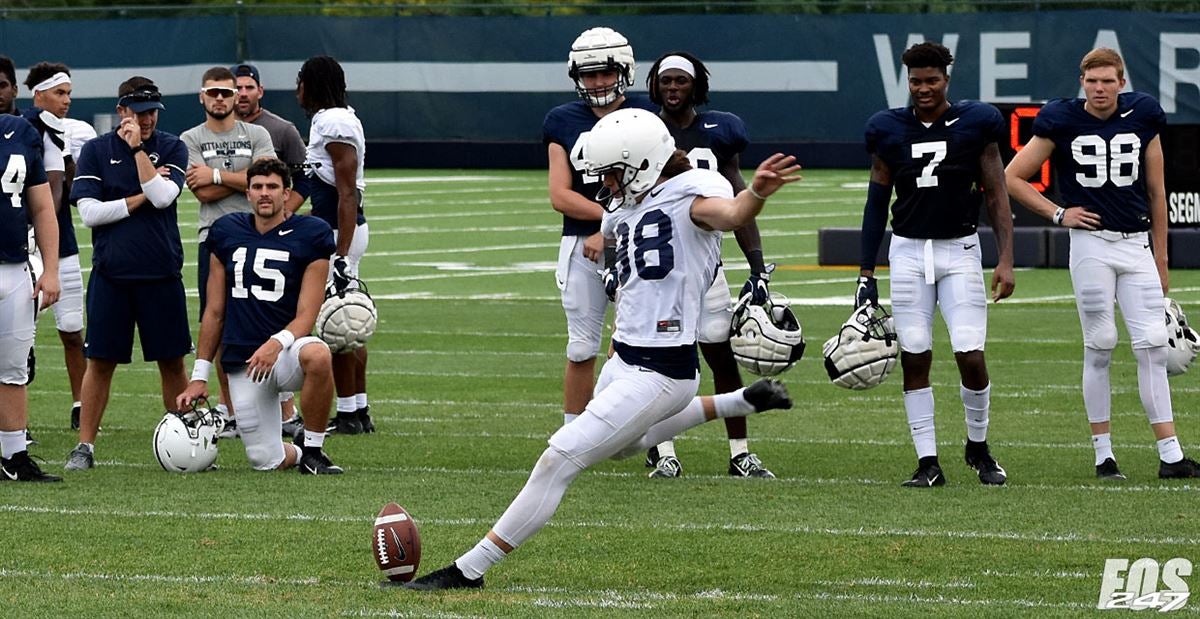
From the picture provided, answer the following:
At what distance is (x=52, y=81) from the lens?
10477mm

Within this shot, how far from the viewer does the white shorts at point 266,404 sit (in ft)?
29.1

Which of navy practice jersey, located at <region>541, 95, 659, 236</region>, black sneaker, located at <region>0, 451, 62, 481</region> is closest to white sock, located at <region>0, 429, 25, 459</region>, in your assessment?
black sneaker, located at <region>0, 451, 62, 481</region>

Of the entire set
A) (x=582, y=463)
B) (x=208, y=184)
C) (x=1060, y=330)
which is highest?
(x=208, y=184)

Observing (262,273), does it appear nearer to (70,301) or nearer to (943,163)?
(70,301)

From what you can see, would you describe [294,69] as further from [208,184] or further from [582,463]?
[582,463]

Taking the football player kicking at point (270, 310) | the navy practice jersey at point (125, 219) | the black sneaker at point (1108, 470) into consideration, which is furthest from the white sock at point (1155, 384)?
the navy practice jersey at point (125, 219)

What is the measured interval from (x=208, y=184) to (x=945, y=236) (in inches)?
146

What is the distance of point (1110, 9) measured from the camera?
101 feet

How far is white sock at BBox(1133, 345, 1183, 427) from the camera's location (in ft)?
28.4

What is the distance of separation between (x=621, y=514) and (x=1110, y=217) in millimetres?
2506

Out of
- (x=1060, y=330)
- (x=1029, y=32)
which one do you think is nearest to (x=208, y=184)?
(x=1060, y=330)

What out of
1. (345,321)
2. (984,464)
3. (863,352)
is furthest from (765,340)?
(345,321)

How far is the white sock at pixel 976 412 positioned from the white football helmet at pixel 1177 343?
879 millimetres

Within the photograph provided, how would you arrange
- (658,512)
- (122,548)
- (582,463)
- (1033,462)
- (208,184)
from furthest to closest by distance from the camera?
(208,184) → (1033,462) → (658,512) → (122,548) → (582,463)
